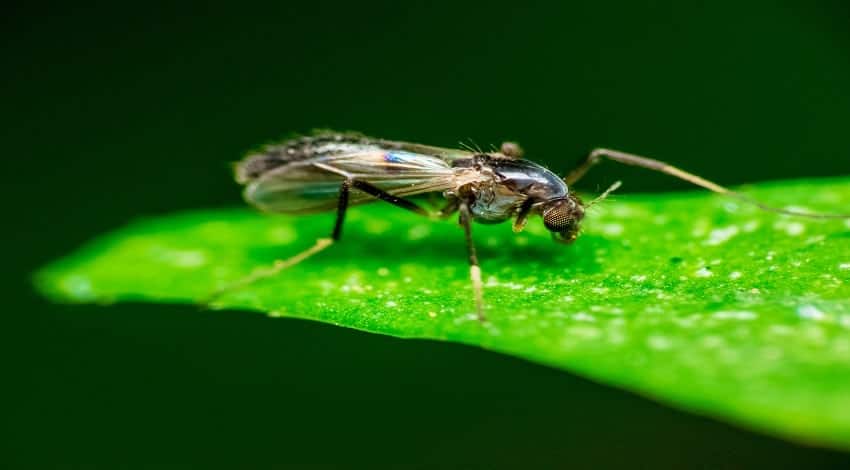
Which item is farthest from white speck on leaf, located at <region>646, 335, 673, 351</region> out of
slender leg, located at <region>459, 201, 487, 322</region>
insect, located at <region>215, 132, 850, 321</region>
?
insect, located at <region>215, 132, 850, 321</region>

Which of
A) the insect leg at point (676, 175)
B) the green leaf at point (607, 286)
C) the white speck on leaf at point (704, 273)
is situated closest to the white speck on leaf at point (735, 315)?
the green leaf at point (607, 286)

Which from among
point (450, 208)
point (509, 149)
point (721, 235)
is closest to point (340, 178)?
point (450, 208)

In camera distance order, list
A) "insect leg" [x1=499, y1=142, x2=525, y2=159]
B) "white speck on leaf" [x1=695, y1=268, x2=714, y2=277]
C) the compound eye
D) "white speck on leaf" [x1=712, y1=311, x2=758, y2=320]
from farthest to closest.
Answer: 1. "insect leg" [x1=499, y1=142, x2=525, y2=159]
2. the compound eye
3. "white speck on leaf" [x1=695, y1=268, x2=714, y2=277]
4. "white speck on leaf" [x1=712, y1=311, x2=758, y2=320]

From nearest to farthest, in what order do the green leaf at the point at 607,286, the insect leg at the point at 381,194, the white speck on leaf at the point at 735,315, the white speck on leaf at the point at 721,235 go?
the green leaf at the point at 607,286 < the white speck on leaf at the point at 735,315 < the white speck on leaf at the point at 721,235 < the insect leg at the point at 381,194

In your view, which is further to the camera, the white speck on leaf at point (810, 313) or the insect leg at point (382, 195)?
the insect leg at point (382, 195)

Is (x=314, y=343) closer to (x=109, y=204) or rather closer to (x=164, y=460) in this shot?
(x=164, y=460)

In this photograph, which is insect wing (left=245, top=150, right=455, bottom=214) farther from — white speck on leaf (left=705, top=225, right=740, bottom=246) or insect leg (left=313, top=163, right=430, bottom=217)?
white speck on leaf (left=705, top=225, right=740, bottom=246)

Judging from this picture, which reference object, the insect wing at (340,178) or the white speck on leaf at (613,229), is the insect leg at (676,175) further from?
the insect wing at (340,178)
